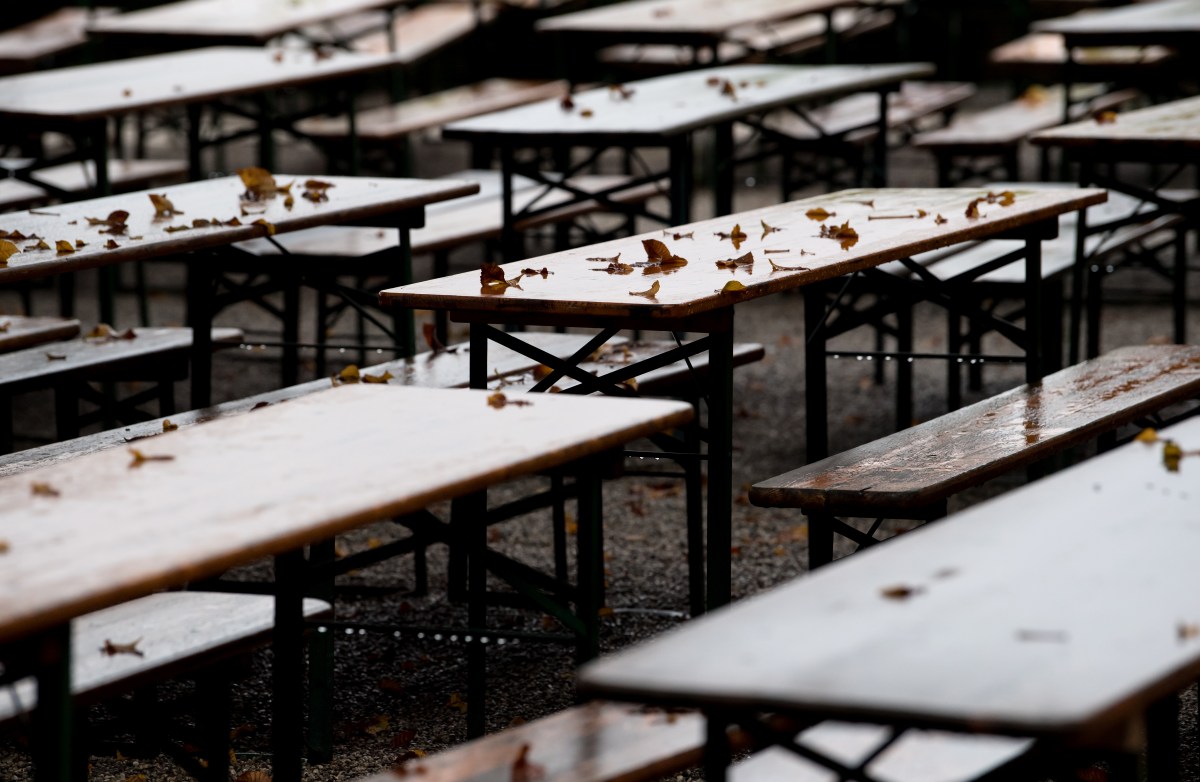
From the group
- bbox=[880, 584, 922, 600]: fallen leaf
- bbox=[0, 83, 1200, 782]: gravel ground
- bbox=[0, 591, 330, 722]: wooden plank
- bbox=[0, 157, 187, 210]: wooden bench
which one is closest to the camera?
bbox=[880, 584, 922, 600]: fallen leaf

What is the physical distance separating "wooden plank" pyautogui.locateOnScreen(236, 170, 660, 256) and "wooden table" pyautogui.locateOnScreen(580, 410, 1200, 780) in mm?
3284

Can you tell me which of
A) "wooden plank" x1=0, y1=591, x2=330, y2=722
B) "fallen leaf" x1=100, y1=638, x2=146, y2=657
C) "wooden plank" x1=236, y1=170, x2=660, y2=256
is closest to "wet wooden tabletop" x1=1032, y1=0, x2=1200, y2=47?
"wooden plank" x1=236, y1=170, x2=660, y2=256

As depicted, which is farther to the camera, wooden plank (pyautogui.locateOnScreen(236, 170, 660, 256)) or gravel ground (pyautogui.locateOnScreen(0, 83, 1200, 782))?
wooden plank (pyautogui.locateOnScreen(236, 170, 660, 256))

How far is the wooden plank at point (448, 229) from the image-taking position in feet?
19.4

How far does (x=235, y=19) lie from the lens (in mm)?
9203

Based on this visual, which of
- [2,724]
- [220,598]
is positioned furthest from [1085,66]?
[2,724]

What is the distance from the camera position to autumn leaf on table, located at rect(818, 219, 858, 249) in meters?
4.33

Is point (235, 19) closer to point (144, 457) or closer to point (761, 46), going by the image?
point (761, 46)

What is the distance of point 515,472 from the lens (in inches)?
107

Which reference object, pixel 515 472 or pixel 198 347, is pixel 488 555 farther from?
pixel 198 347

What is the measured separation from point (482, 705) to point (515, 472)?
138cm

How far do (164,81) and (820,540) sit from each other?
4.30 m

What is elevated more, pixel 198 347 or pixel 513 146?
pixel 513 146

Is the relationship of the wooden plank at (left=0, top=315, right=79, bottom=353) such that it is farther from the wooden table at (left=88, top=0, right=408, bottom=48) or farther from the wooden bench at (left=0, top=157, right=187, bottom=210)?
the wooden table at (left=88, top=0, right=408, bottom=48)
